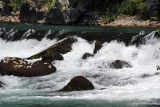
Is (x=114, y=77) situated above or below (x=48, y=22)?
below

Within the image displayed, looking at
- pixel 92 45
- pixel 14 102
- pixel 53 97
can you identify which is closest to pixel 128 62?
pixel 92 45

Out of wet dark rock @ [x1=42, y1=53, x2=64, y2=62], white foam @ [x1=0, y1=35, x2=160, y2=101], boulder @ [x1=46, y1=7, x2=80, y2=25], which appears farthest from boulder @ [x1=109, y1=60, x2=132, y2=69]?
boulder @ [x1=46, y1=7, x2=80, y2=25]

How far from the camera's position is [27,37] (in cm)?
3391

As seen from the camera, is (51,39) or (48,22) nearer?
(51,39)

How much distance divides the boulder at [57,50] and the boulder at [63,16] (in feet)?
113

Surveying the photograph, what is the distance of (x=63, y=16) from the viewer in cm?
6284

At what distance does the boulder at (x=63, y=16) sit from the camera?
2455 inches

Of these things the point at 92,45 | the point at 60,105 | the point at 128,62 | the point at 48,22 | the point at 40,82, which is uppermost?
the point at 48,22

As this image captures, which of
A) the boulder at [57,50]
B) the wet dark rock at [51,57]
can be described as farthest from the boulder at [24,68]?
the boulder at [57,50]

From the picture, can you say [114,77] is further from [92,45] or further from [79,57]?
[92,45]

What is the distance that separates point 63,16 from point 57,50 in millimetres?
37651

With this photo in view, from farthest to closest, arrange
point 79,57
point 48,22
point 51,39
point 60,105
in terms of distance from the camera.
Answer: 1. point 48,22
2. point 51,39
3. point 79,57
4. point 60,105

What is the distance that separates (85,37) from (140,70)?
9812 millimetres

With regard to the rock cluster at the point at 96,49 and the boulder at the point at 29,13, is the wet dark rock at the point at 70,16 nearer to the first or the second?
the boulder at the point at 29,13
